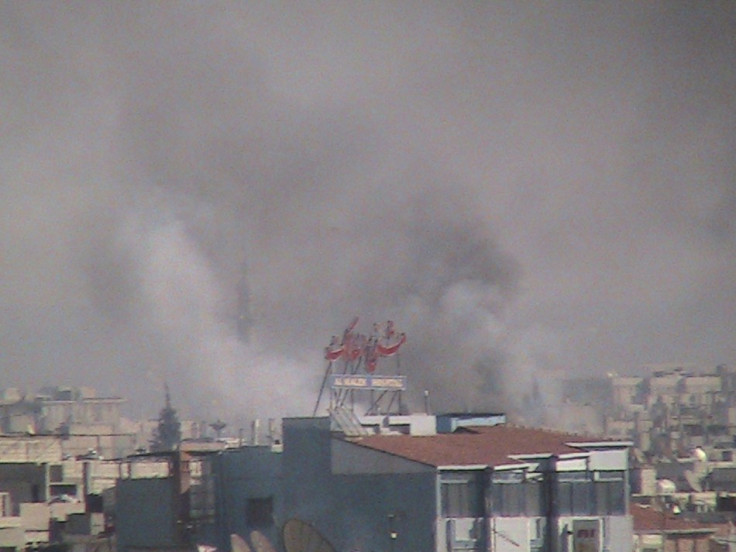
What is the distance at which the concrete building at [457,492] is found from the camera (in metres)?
35.8

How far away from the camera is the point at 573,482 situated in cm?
3738

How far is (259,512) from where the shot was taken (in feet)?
136

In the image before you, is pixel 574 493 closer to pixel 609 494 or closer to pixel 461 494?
pixel 609 494

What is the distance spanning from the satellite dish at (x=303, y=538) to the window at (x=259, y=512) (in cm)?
539

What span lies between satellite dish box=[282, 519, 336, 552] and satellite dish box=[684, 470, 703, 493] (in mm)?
45365

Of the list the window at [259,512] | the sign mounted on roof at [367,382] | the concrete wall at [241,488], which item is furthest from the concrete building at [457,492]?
the sign mounted on roof at [367,382]

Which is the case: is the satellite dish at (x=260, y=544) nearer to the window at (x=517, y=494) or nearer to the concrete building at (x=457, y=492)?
the concrete building at (x=457, y=492)

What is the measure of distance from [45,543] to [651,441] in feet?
252

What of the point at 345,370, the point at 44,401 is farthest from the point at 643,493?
the point at 44,401

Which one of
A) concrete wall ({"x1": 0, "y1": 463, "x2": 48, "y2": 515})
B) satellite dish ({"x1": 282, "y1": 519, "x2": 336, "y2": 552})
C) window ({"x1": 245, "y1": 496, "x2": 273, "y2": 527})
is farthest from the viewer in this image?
concrete wall ({"x1": 0, "y1": 463, "x2": 48, "y2": 515})

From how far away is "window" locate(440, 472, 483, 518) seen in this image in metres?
35.6

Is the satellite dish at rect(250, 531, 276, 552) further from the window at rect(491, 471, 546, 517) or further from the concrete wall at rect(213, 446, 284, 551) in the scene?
the concrete wall at rect(213, 446, 284, 551)

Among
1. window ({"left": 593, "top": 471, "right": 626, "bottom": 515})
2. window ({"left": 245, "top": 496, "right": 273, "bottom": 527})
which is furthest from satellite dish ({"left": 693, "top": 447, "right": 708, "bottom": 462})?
window ({"left": 593, "top": 471, "right": 626, "bottom": 515})

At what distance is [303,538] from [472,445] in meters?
5.60
